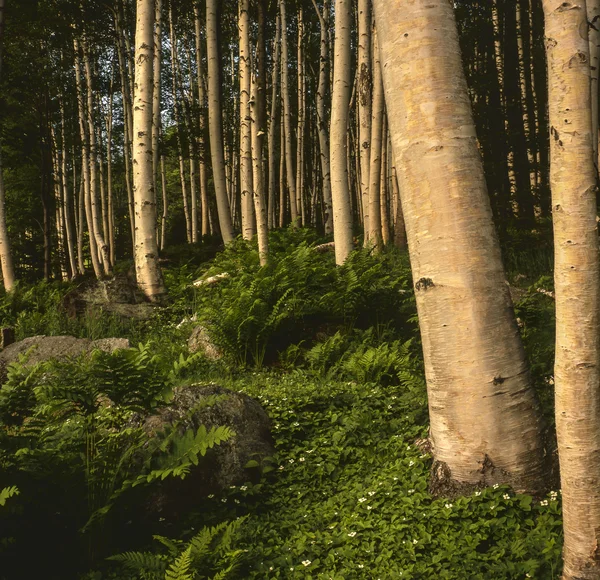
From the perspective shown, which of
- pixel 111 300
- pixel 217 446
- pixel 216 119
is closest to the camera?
pixel 217 446

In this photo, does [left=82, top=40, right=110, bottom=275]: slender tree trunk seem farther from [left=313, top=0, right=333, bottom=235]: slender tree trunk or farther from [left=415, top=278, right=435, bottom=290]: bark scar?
[left=415, top=278, right=435, bottom=290]: bark scar

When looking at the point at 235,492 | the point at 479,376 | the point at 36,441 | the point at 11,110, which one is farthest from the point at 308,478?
the point at 11,110

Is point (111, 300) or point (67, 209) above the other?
point (67, 209)

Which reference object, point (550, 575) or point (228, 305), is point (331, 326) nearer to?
→ point (228, 305)

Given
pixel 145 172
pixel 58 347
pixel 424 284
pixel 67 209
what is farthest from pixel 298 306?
pixel 67 209

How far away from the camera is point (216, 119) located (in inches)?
553

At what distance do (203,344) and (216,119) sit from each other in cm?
831

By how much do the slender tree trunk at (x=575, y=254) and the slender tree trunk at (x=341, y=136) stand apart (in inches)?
256

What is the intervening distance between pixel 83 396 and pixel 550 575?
2.79 metres

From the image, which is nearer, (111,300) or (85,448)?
(85,448)

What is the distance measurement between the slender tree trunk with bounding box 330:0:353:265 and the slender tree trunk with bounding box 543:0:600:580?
6508 mm

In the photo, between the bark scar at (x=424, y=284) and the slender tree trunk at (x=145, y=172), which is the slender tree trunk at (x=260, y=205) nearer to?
the slender tree trunk at (x=145, y=172)

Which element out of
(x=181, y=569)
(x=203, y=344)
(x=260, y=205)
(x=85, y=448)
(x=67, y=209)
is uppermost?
(x=67, y=209)

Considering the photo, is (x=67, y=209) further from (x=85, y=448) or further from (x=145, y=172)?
(x=85, y=448)
